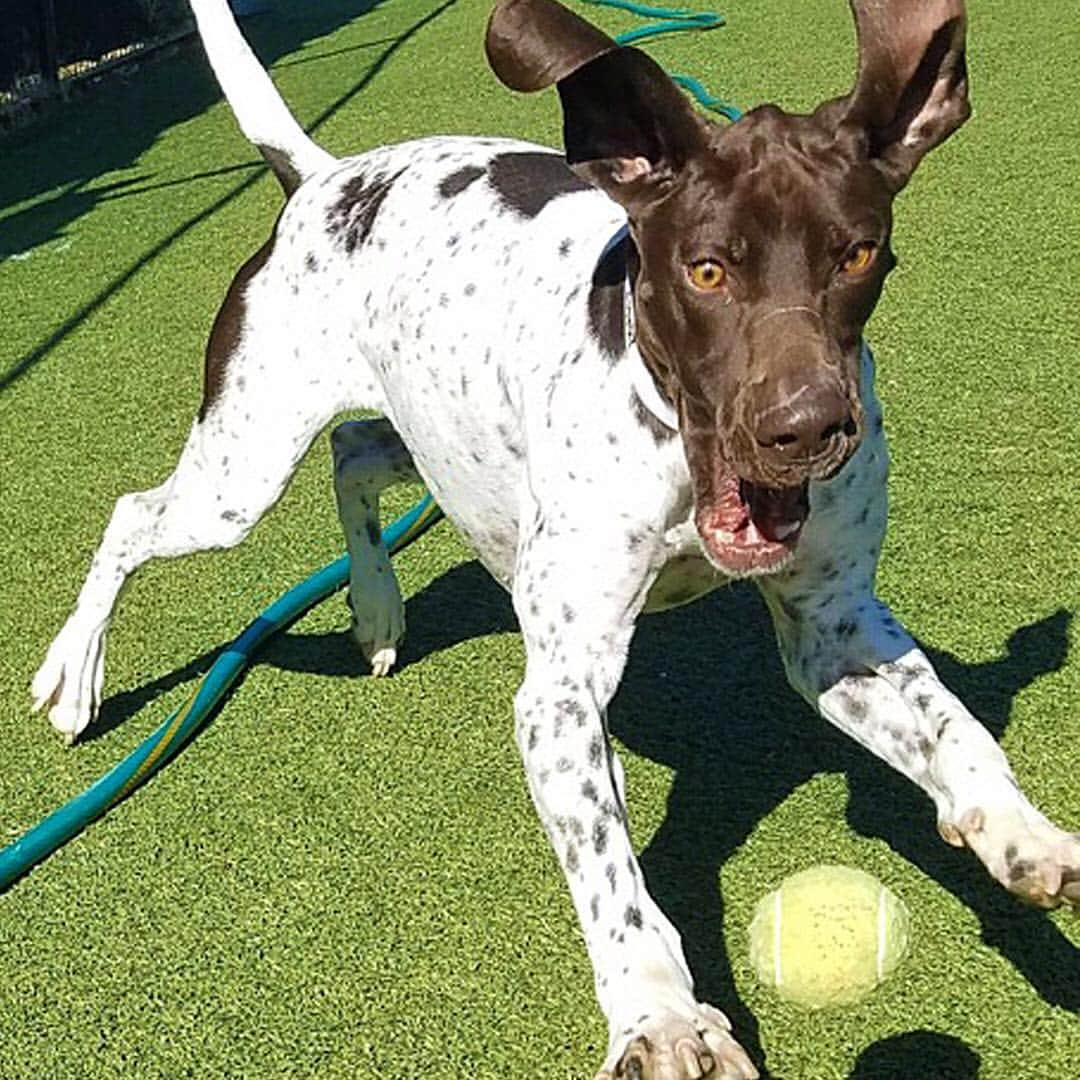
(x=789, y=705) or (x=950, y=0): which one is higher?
(x=950, y=0)

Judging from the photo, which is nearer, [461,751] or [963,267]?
[461,751]

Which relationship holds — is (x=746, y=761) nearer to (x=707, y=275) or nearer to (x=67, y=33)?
(x=707, y=275)

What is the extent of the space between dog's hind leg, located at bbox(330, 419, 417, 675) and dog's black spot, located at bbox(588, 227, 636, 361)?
158 cm

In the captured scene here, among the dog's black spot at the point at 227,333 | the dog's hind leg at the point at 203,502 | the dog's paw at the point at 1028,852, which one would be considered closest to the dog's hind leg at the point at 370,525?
the dog's hind leg at the point at 203,502

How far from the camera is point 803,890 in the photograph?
310 centimetres

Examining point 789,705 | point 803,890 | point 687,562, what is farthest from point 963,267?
point 803,890

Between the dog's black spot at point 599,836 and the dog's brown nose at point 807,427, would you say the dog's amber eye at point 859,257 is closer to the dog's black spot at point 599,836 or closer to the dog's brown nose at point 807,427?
the dog's brown nose at point 807,427

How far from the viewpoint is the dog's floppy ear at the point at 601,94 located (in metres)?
3.09

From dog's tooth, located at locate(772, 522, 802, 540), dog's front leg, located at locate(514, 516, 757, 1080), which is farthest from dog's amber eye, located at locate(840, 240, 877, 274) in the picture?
dog's front leg, located at locate(514, 516, 757, 1080)

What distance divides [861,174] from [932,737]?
3.13 feet

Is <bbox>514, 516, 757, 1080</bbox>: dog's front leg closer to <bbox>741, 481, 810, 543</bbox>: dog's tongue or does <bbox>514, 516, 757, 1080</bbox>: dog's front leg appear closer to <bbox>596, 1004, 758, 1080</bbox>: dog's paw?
<bbox>596, 1004, 758, 1080</bbox>: dog's paw

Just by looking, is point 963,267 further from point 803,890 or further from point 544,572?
point 803,890

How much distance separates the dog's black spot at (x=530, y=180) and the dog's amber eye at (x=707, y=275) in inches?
42.9

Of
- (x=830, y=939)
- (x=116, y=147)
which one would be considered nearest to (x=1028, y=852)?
(x=830, y=939)
